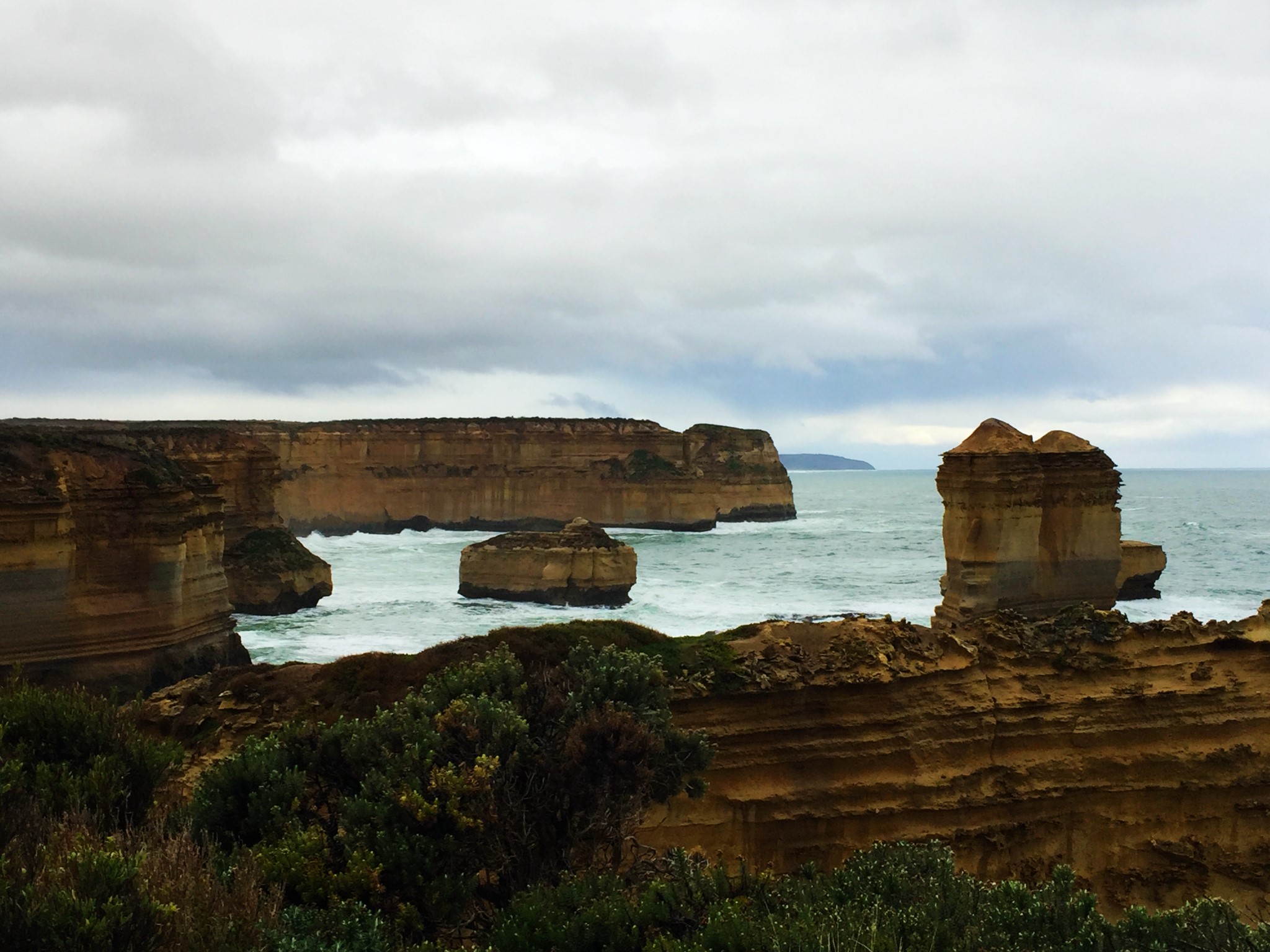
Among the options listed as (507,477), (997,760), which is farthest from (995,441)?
(507,477)

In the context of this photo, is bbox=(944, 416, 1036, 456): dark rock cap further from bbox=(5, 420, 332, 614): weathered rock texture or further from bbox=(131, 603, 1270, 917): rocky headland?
bbox=(5, 420, 332, 614): weathered rock texture

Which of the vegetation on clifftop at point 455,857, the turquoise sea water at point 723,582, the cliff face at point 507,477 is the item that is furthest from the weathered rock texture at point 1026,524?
the cliff face at point 507,477

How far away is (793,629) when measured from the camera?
45.4 ft

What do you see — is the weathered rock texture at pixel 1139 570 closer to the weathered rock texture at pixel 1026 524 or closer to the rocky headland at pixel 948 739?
the weathered rock texture at pixel 1026 524

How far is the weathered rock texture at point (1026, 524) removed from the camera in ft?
90.3

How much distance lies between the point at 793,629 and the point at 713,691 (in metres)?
1.96

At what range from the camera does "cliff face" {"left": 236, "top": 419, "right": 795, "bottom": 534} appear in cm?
8194

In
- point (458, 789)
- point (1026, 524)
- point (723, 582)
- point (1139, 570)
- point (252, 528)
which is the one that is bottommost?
point (723, 582)

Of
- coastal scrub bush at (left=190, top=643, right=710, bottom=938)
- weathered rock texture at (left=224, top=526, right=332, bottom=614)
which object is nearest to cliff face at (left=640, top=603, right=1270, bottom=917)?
coastal scrub bush at (left=190, top=643, right=710, bottom=938)

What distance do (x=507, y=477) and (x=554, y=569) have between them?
45.1 meters

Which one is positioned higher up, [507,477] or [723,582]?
[507,477]

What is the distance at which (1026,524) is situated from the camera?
91.1ft

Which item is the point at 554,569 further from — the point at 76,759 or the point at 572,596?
the point at 76,759

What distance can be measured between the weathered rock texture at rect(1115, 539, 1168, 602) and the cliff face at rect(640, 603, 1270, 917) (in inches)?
1191
